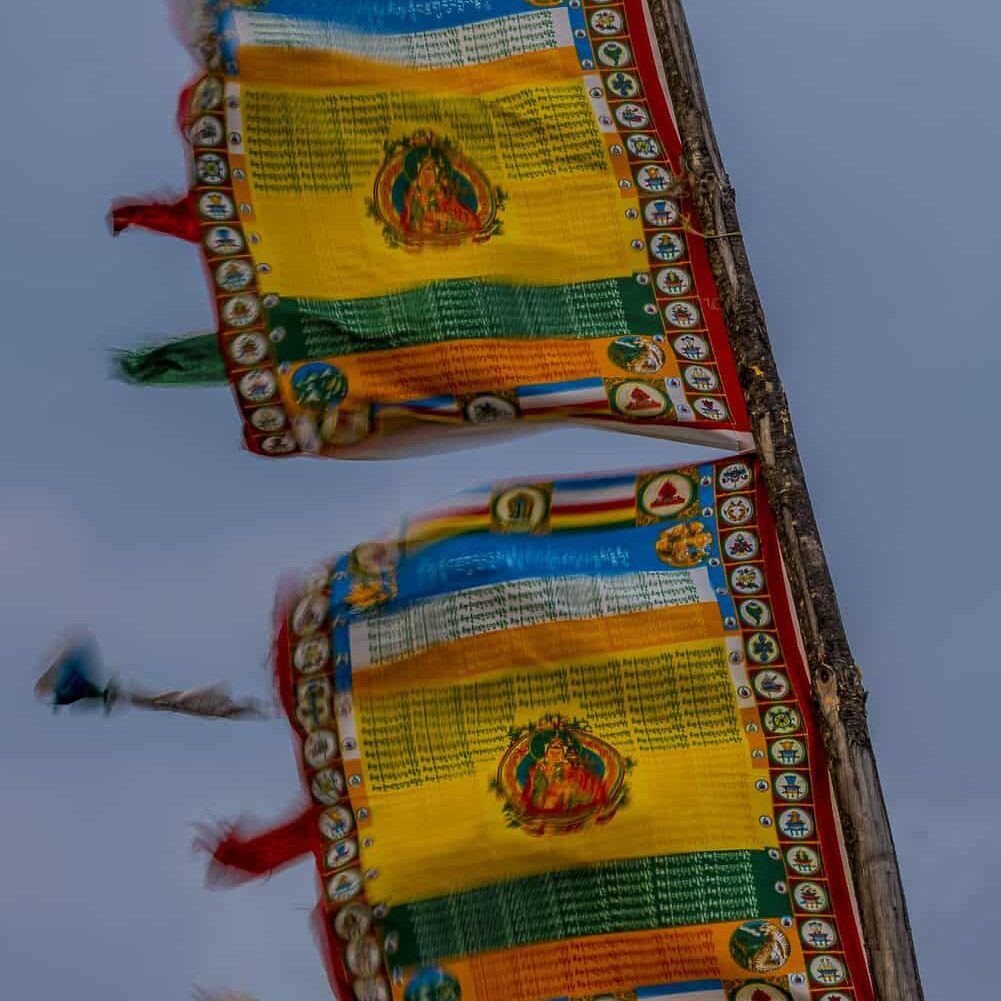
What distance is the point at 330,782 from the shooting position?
22.1ft

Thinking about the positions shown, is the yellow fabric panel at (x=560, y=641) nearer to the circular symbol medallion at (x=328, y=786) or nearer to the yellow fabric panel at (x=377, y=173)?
the circular symbol medallion at (x=328, y=786)

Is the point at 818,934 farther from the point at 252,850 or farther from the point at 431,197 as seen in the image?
the point at 431,197

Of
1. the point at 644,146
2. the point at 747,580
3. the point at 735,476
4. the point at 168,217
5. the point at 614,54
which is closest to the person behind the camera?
the point at 747,580

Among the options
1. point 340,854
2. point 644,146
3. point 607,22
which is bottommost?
point 340,854

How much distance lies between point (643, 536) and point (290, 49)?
6.36 ft

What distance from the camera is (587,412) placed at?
6.84m

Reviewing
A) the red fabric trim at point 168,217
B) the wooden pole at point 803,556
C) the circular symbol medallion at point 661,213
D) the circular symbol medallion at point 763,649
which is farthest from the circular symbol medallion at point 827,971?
the red fabric trim at point 168,217

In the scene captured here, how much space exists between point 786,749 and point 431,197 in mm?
2047

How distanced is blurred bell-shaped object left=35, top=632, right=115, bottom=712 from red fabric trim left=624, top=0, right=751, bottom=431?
1.94m

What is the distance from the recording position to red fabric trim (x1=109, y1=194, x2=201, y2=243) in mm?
6965

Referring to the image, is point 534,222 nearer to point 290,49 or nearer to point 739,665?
point 290,49

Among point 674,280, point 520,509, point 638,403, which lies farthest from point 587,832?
point 674,280

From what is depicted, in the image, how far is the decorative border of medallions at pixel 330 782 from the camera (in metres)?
6.56

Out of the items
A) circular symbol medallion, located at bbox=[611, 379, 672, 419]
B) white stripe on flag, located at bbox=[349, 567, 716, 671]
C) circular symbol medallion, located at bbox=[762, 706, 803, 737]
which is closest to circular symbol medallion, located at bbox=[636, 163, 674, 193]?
circular symbol medallion, located at bbox=[611, 379, 672, 419]
